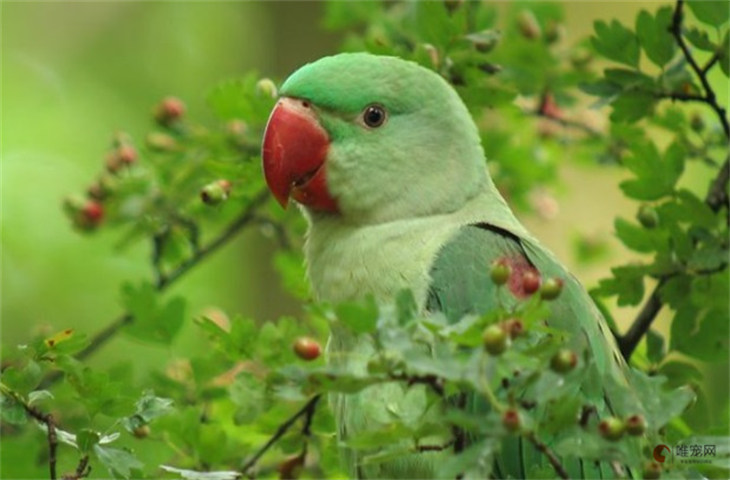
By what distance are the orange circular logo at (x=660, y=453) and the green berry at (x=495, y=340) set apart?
28cm

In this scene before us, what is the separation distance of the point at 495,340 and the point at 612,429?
17 centimetres

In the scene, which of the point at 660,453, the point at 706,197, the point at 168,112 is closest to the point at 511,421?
the point at 660,453

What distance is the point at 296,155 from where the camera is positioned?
2.08 meters

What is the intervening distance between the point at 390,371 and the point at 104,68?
5087 mm

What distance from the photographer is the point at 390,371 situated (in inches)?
50.7

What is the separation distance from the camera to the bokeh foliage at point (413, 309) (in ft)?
4.27

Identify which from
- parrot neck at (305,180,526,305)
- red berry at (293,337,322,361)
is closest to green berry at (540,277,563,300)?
red berry at (293,337,322,361)

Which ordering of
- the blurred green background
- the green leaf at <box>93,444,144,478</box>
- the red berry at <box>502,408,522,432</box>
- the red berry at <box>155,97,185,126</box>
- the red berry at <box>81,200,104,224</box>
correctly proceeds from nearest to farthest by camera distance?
the red berry at <box>502,408,522,432</box>, the green leaf at <box>93,444,144,478</box>, the red berry at <box>155,97,185,126</box>, the red berry at <box>81,200,104,224</box>, the blurred green background

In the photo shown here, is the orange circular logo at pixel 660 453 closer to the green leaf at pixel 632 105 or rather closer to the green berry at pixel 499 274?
the green berry at pixel 499 274

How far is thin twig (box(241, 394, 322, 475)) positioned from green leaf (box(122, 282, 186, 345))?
0.30 metres

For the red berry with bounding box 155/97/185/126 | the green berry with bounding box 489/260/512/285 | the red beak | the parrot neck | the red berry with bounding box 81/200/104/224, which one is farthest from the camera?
the red berry with bounding box 81/200/104/224

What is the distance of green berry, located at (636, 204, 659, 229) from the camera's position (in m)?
2.14

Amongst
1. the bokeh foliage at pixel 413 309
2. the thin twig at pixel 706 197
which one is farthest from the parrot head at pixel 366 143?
the thin twig at pixel 706 197

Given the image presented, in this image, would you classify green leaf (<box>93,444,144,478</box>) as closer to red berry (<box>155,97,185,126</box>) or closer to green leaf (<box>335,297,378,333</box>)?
green leaf (<box>335,297,378,333</box>)
